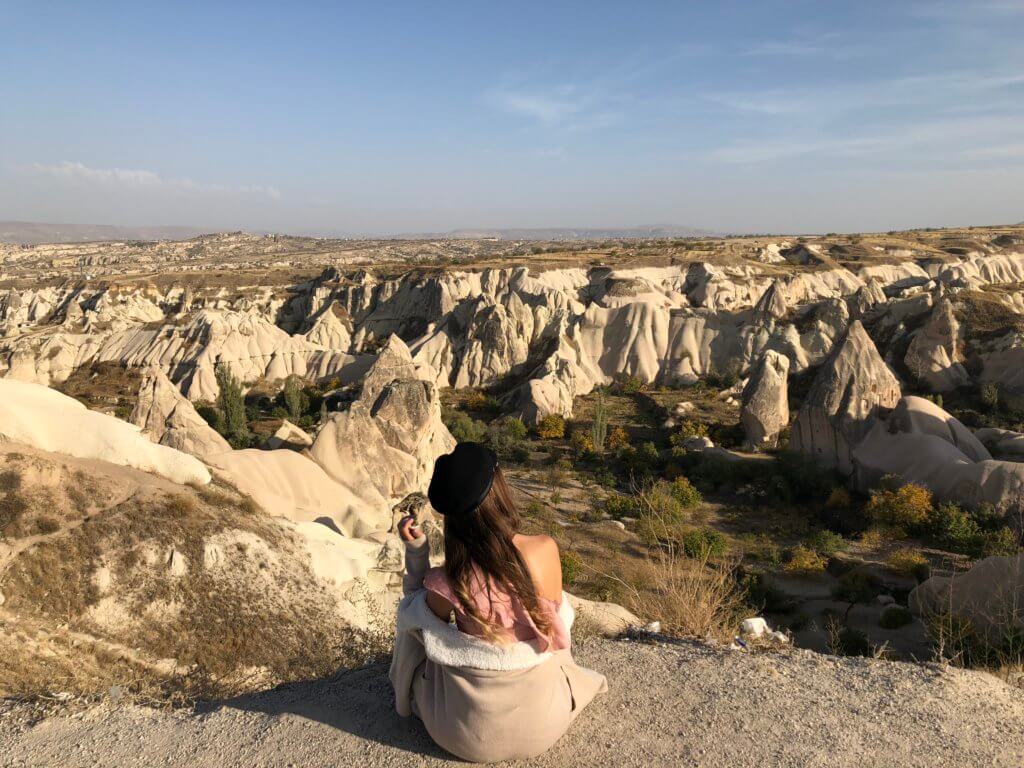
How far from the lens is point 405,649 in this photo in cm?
337

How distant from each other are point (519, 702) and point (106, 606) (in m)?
4.27

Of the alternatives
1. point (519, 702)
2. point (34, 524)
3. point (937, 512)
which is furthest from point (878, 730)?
point (937, 512)

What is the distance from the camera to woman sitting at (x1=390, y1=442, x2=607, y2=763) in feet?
9.33

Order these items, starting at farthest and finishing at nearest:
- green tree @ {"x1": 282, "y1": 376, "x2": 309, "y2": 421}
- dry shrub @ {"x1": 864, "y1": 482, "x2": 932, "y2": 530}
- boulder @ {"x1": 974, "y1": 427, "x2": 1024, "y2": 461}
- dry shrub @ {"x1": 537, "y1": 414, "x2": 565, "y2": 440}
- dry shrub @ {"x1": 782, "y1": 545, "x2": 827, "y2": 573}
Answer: green tree @ {"x1": 282, "y1": 376, "x2": 309, "y2": 421}, dry shrub @ {"x1": 537, "y1": 414, "x2": 565, "y2": 440}, boulder @ {"x1": 974, "y1": 427, "x2": 1024, "y2": 461}, dry shrub @ {"x1": 864, "y1": 482, "x2": 932, "y2": 530}, dry shrub @ {"x1": 782, "y1": 545, "x2": 827, "y2": 573}

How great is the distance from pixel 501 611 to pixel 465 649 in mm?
274

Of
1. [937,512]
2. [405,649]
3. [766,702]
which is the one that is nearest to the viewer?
[405,649]

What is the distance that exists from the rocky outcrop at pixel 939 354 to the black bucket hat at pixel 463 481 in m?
28.2

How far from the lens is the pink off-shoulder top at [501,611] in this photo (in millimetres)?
3023

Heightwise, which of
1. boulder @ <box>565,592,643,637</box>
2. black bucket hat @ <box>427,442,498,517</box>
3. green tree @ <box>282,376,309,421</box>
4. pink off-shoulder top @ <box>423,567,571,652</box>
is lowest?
green tree @ <box>282,376,309,421</box>

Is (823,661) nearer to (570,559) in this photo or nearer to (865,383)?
(570,559)

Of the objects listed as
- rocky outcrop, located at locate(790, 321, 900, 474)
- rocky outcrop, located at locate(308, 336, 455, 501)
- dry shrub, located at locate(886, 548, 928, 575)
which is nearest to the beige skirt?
rocky outcrop, located at locate(308, 336, 455, 501)

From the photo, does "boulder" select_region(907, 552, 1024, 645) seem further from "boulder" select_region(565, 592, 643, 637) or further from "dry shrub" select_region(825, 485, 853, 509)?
"dry shrub" select_region(825, 485, 853, 509)

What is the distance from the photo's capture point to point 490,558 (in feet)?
9.49

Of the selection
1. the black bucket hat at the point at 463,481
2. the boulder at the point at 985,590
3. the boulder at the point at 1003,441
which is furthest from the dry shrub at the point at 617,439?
the black bucket hat at the point at 463,481
